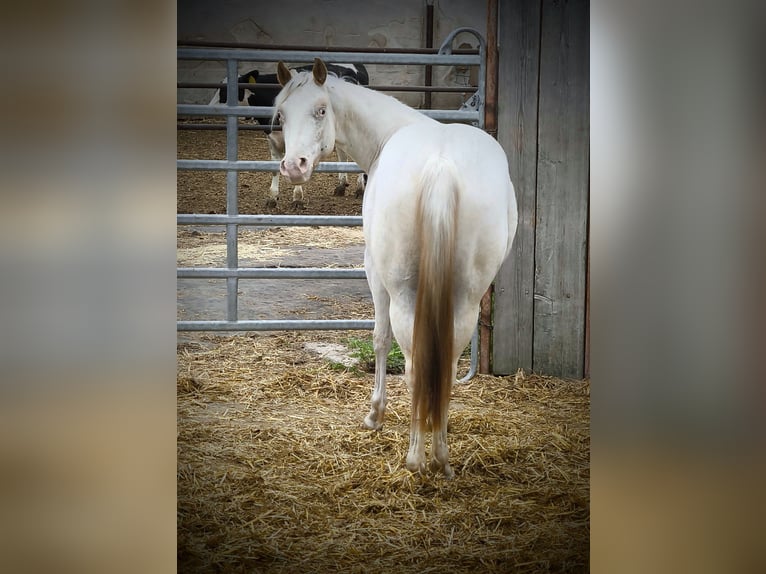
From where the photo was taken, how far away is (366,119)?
2.03 metres

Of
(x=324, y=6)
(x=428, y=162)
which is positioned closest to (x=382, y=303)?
(x=428, y=162)

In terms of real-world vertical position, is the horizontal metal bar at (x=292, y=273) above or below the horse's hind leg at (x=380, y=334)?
above

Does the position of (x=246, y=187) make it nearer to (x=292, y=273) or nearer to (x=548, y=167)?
(x=292, y=273)

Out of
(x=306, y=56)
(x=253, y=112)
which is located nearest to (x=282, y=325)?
(x=253, y=112)

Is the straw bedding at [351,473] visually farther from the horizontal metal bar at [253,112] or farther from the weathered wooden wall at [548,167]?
the horizontal metal bar at [253,112]

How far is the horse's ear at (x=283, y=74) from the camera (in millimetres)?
1954

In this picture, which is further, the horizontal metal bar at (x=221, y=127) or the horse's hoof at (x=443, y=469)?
the horizontal metal bar at (x=221, y=127)

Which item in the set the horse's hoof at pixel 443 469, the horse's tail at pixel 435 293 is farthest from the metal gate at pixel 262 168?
the horse's hoof at pixel 443 469

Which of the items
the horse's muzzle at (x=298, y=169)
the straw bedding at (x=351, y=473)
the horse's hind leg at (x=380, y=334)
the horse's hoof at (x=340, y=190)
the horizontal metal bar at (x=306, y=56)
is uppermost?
the horizontal metal bar at (x=306, y=56)

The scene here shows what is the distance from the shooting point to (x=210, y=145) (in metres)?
2.08

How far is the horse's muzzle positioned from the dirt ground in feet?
0.08

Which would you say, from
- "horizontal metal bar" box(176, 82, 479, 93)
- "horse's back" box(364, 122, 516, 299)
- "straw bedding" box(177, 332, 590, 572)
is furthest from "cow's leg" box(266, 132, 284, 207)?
"straw bedding" box(177, 332, 590, 572)

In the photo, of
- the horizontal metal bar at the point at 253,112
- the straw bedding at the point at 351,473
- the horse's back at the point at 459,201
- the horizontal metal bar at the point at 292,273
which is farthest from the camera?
the horizontal metal bar at the point at 292,273
